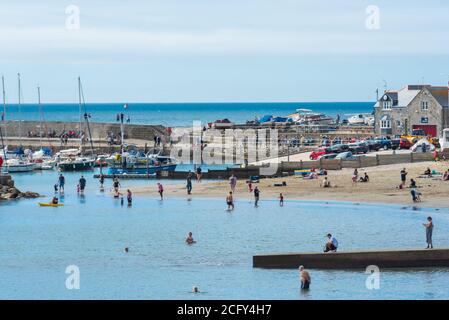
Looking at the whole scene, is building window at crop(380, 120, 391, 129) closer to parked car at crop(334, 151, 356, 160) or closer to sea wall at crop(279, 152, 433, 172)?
parked car at crop(334, 151, 356, 160)

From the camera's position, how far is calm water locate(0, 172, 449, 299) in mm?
44000

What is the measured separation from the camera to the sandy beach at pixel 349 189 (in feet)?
220

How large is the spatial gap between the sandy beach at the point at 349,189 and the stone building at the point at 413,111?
2197cm

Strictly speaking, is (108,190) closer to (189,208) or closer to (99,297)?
(189,208)

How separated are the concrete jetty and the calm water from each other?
0.46 metres

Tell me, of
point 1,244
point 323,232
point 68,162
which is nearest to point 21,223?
point 1,244

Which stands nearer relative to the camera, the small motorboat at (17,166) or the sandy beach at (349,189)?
the sandy beach at (349,189)

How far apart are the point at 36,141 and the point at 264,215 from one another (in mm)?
69355

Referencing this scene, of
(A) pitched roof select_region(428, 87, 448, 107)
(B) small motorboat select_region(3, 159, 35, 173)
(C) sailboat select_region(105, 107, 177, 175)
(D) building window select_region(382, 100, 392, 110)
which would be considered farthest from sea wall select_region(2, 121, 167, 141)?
(A) pitched roof select_region(428, 87, 448, 107)

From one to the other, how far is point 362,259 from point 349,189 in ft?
84.9

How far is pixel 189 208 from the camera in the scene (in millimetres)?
70062

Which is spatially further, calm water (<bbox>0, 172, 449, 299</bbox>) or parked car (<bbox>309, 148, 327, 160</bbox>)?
parked car (<bbox>309, 148, 327, 160</bbox>)

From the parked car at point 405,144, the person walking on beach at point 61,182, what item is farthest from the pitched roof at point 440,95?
the person walking on beach at point 61,182

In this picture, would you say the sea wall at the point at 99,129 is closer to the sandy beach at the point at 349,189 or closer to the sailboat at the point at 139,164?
the sailboat at the point at 139,164
